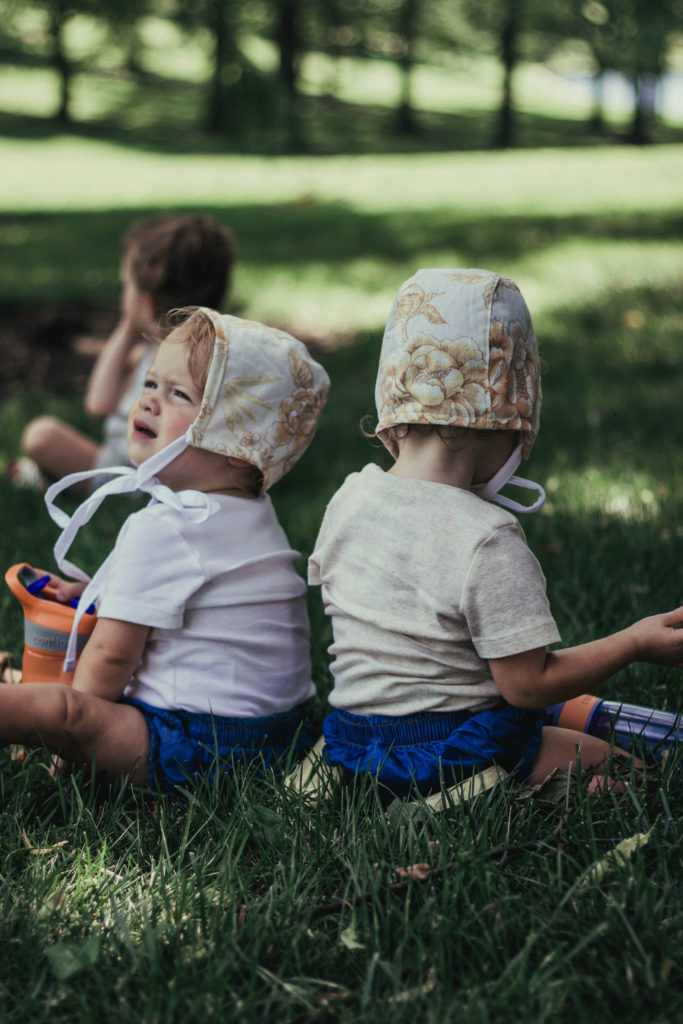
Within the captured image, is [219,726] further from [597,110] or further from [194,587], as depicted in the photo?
[597,110]

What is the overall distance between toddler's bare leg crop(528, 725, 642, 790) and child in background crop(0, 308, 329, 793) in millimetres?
593

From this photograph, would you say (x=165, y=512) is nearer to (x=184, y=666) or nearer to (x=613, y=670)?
(x=184, y=666)

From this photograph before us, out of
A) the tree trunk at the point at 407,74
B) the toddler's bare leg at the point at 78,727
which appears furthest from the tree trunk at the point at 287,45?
the tree trunk at the point at 407,74

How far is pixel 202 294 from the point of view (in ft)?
13.5

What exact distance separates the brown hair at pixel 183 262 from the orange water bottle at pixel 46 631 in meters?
1.90

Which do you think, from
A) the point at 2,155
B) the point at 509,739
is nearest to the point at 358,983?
the point at 509,739

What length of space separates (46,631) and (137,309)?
6.76 feet

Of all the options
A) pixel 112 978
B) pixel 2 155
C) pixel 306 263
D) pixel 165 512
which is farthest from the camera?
pixel 2 155

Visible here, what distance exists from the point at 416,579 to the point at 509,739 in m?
0.40

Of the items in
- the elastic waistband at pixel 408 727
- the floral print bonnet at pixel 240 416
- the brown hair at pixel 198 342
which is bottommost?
the elastic waistband at pixel 408 727

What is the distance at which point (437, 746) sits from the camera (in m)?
2.12

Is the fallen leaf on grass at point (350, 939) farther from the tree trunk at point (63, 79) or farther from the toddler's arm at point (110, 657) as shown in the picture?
the tree trunk at point (63, 79)

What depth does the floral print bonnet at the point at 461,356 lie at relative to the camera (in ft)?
6.54

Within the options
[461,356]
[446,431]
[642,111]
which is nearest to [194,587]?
[446,431]
